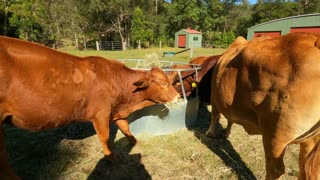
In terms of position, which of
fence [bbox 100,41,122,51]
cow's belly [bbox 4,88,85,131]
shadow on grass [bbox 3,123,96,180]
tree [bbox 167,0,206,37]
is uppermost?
tree [bbox 167,0,206,37]

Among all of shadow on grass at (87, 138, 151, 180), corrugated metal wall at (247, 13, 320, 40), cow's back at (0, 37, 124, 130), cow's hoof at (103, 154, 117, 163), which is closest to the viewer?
cow's back at (0, 37, 124, 130)

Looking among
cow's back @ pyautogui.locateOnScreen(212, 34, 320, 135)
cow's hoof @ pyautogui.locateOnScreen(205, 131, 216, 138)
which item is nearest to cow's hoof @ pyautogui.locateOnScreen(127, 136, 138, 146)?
cow's hoof @ pyautogui.locateOnScreen(205, 131, 216, 138)

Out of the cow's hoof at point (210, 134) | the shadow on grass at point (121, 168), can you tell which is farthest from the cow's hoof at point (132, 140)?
the cow's hoof at point (210, 134)

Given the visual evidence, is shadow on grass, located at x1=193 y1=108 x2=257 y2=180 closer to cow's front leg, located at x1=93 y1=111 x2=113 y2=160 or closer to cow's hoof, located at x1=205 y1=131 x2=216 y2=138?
cow's hoof, located at x1=205 y1=131 x2=216 y2=138

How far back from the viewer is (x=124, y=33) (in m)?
39.5

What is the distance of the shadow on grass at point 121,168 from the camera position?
137 inches

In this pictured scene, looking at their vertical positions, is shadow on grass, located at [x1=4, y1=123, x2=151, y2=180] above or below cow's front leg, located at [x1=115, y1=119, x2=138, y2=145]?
below

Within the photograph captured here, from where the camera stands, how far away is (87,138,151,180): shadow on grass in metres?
3.48

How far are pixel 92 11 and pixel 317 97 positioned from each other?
37235 mm

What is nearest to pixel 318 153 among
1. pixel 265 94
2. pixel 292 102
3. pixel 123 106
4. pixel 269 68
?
pixel 292 102

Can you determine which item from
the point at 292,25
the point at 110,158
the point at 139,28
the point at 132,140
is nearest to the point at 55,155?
the point at 110,158

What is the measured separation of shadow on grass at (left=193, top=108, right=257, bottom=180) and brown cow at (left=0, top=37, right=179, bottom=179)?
110 cm

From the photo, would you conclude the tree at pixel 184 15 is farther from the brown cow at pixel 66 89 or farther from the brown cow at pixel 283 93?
the brown cow at pixel 283 93

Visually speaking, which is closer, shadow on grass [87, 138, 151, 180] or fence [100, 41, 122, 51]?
shadow on grass [87, 138, 151, 180]
